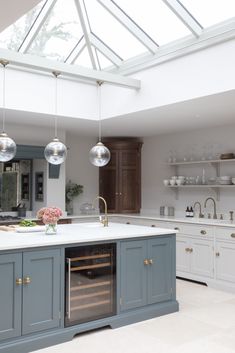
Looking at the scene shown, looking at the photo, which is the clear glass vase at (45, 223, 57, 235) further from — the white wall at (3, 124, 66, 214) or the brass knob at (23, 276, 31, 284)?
the white wall at (3, 124, 66, 214)

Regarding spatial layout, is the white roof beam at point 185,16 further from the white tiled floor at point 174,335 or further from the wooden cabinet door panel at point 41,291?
the white tiled floor at point 174,335

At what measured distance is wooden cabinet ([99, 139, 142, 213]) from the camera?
307 inches

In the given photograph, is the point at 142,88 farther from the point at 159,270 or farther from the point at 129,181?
the point at 129,181

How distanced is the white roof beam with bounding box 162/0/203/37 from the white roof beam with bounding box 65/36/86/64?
57.6 inches

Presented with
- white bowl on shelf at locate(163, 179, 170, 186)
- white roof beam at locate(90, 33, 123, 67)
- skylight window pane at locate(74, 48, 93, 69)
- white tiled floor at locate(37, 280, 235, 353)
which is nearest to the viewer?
white tiled floor at locate(37, 280, 235, 353)

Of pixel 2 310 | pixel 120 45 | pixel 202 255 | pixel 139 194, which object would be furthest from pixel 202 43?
pixel 139 194

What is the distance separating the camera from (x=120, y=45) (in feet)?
17.8

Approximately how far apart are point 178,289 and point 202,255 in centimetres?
66

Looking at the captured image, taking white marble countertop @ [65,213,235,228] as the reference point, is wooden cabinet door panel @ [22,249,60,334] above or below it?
below

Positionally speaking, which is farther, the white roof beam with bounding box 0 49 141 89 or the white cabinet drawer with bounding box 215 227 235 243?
the white cabinet drawer with bounding box 215 227 235 243

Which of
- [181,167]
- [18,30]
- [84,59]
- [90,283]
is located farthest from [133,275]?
[181,167]

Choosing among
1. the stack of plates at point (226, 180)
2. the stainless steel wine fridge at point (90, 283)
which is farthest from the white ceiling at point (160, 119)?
the stainless steel wine fridge at point (90, 283)

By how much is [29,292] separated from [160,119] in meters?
3.43

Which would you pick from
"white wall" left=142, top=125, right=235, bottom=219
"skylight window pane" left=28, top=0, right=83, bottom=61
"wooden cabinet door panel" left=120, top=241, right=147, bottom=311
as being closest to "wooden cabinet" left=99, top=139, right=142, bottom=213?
"white wall" left=142, top=125, right=235, bottom=219
